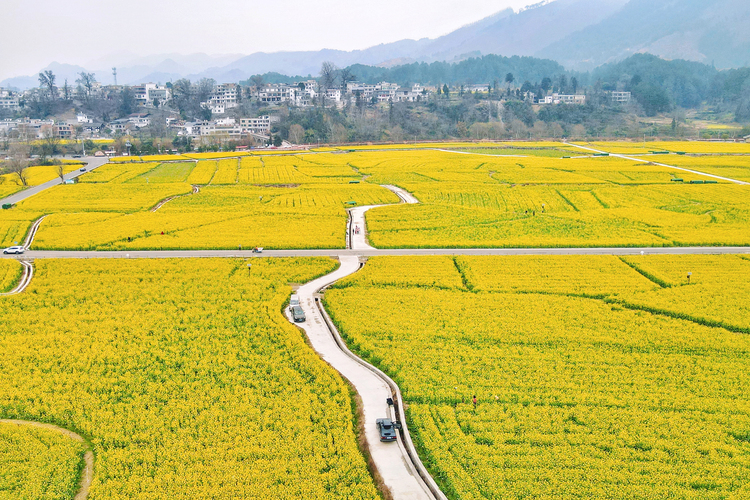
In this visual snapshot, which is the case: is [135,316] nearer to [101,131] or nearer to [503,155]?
[503,155]

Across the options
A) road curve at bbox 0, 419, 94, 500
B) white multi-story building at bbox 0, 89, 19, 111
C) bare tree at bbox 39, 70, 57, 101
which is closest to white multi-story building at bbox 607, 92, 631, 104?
bare tree at bbox 39, 70, 57, 101

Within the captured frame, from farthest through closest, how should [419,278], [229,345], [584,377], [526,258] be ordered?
[526,258] < [419,278] < [229,345] < [584,377]

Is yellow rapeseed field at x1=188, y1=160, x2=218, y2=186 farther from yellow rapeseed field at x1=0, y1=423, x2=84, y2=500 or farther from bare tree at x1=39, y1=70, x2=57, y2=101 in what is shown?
bare tree at x1=39, y1=70, x2=57, y2=101

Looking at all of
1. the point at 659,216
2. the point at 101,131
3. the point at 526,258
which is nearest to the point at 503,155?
the point at 659,216

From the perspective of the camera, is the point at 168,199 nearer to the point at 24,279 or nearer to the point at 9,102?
the point at 24,279

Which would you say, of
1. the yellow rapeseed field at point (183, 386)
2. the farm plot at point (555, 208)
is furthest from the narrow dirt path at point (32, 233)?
the farm plot at point (555, 208)

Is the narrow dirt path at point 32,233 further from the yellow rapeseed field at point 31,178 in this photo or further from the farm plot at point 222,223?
the yellow rapeseed field at point 31,178
